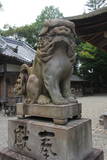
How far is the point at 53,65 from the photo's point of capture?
1.82 meters

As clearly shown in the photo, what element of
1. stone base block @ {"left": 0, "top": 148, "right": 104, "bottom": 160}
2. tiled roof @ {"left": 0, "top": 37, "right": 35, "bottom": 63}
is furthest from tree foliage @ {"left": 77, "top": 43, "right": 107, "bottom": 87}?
stone base block @ {"left": 0, "top": 148, "right": 104, "bottom": 160}

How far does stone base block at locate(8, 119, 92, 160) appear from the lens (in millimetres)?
1614

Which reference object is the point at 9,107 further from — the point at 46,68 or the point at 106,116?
the point at 46,68

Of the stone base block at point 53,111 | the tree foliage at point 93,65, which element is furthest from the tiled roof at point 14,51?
the tree foliage at point 93,65

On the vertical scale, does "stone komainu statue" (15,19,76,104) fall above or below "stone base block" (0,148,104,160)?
above

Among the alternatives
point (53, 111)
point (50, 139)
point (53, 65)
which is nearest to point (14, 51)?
point (53, 65)

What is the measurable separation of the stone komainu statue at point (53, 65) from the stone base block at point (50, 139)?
0.86 ft

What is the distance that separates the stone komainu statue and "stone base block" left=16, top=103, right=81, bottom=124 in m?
0.06

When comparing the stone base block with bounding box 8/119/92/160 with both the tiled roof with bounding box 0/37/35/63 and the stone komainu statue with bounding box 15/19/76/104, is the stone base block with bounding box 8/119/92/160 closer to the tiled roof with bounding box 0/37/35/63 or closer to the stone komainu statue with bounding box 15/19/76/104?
the stone komainu statue with bounding box 15/19/76/104

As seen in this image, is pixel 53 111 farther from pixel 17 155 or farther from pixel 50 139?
pixel 17 155

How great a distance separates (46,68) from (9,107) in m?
6.92

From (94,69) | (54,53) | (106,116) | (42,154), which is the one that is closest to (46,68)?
(54,53)

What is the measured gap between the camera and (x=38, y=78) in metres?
1.97

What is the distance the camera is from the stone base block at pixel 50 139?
1.61 meters
